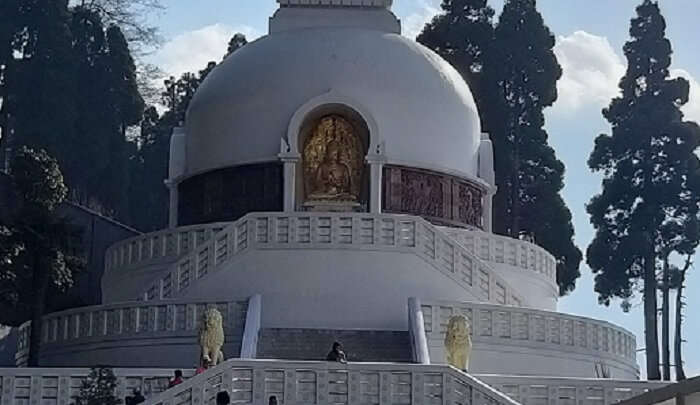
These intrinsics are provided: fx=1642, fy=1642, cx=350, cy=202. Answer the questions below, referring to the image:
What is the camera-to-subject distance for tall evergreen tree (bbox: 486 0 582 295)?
44.9 metres

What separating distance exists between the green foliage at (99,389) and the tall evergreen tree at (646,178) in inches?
766

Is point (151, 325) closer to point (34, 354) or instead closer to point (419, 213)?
point (34, 354)

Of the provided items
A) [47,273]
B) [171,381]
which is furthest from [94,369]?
[47,273]

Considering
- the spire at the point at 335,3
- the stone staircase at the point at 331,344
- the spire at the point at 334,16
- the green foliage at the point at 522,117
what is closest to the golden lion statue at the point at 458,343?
the stone staircase at the point at 331,344

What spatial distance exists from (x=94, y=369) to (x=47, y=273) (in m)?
4.96

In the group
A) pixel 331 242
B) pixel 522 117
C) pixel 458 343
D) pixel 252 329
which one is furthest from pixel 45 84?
pixel 458 343

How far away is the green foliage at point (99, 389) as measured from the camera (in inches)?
851

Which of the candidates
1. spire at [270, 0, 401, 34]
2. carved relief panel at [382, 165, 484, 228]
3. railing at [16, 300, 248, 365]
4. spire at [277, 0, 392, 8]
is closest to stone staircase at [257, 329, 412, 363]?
railing at [16, 300, 248, 365]

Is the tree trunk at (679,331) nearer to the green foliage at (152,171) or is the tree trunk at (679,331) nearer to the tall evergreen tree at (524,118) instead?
the tall evergreen tree at (524,118)

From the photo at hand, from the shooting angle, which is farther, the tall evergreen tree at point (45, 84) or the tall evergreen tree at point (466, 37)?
the tall evergreen tree at point (466, 37)

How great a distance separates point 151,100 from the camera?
2174 inches

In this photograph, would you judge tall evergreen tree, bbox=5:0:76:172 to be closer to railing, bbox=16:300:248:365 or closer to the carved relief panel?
the carved relief panel

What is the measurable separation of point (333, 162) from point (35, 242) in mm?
8835

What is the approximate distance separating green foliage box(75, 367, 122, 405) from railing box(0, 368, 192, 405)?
6.5 inches
